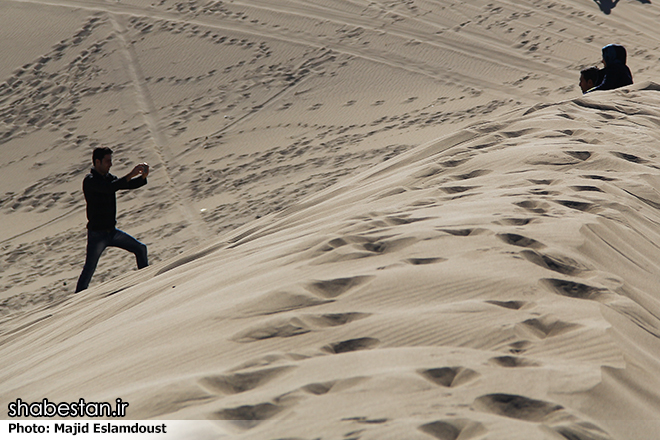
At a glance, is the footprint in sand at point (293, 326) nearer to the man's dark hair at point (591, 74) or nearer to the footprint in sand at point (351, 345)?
the footprint in sand at point (351, 345)

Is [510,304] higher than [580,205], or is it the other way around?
[580,205]

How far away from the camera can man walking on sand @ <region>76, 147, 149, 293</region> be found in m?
5.03

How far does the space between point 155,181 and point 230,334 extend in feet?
24.3

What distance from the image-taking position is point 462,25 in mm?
13461

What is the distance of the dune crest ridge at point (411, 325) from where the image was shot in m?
1.77

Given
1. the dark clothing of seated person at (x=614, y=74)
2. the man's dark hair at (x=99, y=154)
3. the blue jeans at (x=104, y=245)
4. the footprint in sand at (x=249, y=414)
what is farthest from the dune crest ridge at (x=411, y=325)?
the dark clothing of seated person at (x=614, y=74)

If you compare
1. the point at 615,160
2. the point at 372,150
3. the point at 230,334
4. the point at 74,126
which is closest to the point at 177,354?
the point at 230,334

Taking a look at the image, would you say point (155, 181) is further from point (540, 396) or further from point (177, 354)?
point (540, 396)

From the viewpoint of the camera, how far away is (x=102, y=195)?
5.16m

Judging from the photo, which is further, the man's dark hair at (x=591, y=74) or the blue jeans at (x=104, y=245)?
the man's dark hair at (x=591, y=74)

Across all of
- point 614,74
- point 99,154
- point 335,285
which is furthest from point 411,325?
point 614,74

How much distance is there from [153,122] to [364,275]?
927cm

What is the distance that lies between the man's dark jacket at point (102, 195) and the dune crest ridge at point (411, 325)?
1233 mm

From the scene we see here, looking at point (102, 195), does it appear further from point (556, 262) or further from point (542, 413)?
point (542, 413)
